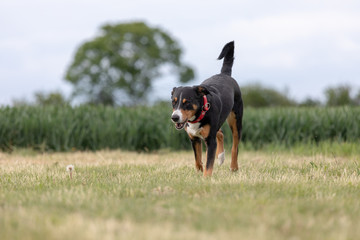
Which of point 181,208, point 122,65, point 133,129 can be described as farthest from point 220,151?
point 122,65

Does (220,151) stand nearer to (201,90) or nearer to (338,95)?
(201,90)

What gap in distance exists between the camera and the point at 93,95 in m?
39.0

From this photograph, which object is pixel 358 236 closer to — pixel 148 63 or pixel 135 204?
pixel 135 204

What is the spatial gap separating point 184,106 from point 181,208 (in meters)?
2.05

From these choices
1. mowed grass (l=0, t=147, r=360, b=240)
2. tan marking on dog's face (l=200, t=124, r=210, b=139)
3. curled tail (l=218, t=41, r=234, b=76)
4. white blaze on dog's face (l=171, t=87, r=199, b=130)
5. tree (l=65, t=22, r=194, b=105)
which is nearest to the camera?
mowed grass (l=0, t=147, r=360, b=240)

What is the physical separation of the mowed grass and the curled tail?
92.7 inches

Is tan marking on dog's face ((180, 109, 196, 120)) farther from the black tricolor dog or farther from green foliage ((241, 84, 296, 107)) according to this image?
green foliage ((241, 84, 296, 107))

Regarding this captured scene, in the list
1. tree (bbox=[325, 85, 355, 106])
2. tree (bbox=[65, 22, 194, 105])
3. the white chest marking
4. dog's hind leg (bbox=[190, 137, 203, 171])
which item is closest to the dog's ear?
the white chest marking

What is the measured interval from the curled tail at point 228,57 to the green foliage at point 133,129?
4275 millimetres

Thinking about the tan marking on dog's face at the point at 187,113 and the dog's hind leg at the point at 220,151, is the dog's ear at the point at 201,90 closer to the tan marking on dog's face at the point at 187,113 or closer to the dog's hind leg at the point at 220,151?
the tan marking on dog's face at the point at 187,113

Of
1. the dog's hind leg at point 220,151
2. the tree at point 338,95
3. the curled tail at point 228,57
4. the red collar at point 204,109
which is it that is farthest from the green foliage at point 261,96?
the red collar at point 204,109

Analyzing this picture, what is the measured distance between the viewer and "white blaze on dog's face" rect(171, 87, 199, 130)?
5.44 meters

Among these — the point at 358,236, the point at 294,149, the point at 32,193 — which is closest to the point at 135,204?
the point at 32,193

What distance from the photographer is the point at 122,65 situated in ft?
127
